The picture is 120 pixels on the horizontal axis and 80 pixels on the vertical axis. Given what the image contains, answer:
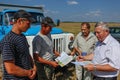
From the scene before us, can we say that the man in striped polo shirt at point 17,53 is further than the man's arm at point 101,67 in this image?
No

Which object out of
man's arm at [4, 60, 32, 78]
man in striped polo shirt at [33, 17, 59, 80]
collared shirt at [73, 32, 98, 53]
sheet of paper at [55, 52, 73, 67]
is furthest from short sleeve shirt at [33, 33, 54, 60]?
collared shirt at [73, 32, 98, 53]

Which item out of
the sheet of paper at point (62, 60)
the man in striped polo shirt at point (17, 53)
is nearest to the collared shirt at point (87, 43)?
the sheet of paper at point (62, 60)

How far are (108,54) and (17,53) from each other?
4.43 feet

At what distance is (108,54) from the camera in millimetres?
3773

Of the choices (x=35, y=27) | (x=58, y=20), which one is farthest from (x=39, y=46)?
(x=58, y=20)

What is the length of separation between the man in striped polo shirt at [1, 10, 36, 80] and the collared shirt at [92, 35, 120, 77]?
1.08 metres

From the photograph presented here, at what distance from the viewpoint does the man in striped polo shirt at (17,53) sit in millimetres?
3256

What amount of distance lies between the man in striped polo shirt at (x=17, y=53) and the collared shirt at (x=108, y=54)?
1078 millimetres

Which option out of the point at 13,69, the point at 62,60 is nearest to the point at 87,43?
the point at 62,60

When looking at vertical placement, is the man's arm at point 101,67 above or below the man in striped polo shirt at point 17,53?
below

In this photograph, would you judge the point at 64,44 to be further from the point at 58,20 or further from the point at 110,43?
the point at 110,43

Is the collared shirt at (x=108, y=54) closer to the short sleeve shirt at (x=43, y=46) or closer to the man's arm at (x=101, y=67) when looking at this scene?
the man's arm at (x=101, y=67)

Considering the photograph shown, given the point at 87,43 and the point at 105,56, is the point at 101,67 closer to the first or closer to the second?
the point at 105,56

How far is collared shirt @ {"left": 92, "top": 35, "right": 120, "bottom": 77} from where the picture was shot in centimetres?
369
